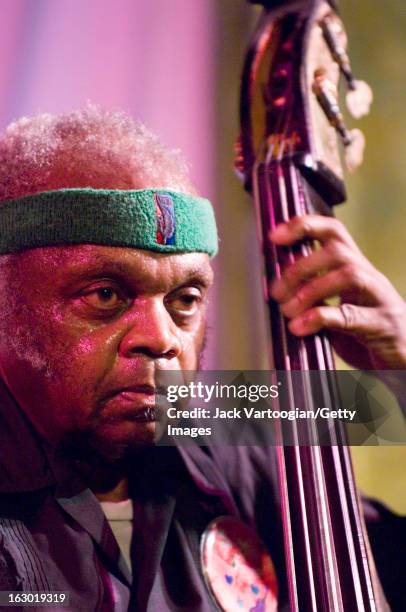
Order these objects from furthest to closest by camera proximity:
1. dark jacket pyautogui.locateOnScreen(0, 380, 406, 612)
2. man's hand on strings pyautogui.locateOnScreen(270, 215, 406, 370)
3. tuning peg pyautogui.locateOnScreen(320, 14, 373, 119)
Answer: tuning peg pyautogui.locateOnScreen(320, 14, 373, 119)
man's hand on strings pyautogui.locateOnScreen(270, 215, 406, 370)
dark jacket pyautogui.locateOnScreen(0, 380, 406, 612)

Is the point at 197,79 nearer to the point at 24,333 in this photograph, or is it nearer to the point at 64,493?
the point at 24,333

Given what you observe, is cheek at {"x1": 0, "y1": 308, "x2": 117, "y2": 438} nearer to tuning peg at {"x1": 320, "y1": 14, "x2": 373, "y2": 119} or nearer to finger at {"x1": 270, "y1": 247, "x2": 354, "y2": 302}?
finger at {"x1": 270, "y1": 247, "x2": 354, "y2": 302}

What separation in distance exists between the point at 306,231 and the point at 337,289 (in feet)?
0.31

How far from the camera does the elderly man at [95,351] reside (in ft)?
2.50

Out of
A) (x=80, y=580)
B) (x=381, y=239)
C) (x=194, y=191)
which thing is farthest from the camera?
(x=381, y=239)

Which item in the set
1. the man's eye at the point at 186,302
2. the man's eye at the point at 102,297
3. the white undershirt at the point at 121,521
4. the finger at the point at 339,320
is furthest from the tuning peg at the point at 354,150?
the white undershirt at the point at 121,521

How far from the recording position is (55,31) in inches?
40.1

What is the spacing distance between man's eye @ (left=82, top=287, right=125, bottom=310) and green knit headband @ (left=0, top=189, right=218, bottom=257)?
0.06 metres

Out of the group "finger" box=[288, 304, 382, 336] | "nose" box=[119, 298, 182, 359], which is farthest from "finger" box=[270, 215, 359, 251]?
"nose" box=[119, 298, 182, 359]

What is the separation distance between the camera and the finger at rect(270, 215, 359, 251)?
2.88 ft

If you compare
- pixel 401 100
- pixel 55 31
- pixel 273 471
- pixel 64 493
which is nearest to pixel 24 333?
pixel 64 493

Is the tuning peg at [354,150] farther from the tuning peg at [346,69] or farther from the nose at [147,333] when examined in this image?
the nose at [147,333]

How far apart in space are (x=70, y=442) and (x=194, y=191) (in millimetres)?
387

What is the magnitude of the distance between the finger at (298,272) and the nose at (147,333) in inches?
7.1
